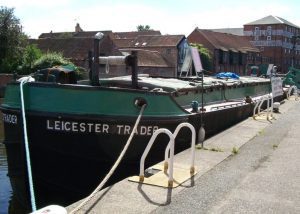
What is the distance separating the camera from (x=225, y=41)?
257 ft

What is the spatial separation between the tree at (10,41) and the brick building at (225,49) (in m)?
34.7

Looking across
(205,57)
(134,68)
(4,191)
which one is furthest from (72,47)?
(134,68)

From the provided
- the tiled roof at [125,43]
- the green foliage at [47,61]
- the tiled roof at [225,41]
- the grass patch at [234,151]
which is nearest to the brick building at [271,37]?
the tiled roof at [225,41]

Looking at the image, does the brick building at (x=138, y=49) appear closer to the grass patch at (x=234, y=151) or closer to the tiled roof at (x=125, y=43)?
the tiled roof at (x=125, y=43)

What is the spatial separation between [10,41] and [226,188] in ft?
132

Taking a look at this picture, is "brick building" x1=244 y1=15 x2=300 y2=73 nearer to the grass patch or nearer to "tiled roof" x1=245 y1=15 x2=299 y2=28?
"tiled roof" x1=245 y1=15 x2=299 y2=28

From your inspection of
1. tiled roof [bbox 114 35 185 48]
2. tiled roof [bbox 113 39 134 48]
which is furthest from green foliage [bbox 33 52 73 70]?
tiled roof [bbox 113 39 134 48]

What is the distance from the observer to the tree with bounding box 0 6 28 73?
4319 cm

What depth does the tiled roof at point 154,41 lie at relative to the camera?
62.7m

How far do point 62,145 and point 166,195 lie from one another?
108 inches

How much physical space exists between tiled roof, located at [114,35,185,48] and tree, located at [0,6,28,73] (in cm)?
2379

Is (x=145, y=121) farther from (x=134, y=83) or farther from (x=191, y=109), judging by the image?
(x=191, y=109)

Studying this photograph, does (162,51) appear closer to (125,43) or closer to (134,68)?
(125,43)

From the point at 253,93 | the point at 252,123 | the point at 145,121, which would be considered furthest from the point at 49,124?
the point at 253,93
